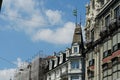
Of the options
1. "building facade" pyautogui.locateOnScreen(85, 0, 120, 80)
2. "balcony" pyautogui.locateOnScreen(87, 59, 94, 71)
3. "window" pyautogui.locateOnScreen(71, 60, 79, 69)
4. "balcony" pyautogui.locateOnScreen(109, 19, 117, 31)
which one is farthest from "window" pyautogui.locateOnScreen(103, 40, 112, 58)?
"window" pyautogui.locateOnScreen(71, 60, 79, 69)

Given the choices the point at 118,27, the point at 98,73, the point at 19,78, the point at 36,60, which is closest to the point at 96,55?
the point at 98,73

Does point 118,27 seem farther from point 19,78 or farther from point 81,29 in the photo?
point 19,78

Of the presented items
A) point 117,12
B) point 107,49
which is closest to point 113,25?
point 117,12

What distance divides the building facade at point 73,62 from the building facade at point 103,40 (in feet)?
19.9

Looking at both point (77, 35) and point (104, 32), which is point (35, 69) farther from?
point (104, 32)

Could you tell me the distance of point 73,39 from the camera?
261 ft

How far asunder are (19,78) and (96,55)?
2059 inches

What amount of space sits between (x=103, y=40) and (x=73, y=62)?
663 inches

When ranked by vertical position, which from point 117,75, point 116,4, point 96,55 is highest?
point 116,4

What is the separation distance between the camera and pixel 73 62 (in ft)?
252

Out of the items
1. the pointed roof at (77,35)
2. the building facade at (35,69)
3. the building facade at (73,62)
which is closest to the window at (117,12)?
the building facade at (73,62)

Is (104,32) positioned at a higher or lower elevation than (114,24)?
lower

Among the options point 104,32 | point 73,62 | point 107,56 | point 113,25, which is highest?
point 113,25

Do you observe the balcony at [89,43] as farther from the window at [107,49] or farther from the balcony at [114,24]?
the balcony at [114,24]
